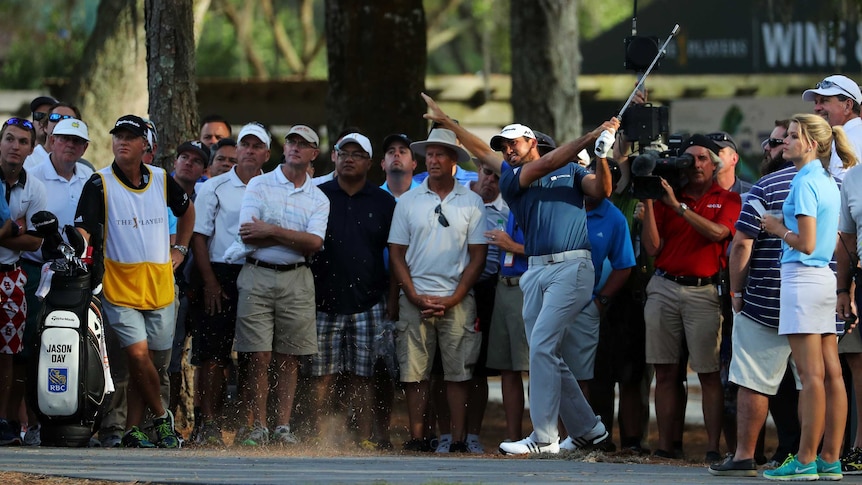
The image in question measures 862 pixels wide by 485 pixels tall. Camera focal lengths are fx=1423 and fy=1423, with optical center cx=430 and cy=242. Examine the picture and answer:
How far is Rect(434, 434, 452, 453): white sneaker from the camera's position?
1077cm

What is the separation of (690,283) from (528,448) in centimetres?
177

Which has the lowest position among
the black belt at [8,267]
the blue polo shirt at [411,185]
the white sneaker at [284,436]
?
the white sneaker at [284,436]

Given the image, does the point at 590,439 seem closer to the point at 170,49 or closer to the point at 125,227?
the point at 125,227

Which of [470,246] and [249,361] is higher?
[470,246]

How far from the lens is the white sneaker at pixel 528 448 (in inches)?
392

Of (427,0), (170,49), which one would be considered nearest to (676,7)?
(170,49)

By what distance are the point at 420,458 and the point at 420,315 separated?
1.42 m

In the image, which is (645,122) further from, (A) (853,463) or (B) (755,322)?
(A) (853,463)

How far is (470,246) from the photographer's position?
10859mm

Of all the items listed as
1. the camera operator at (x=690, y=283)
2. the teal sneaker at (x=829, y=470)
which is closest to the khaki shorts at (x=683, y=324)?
the camera operator at (x=690, y=283)

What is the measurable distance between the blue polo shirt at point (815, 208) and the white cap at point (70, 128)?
536 centimetres

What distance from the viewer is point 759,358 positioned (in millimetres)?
8594

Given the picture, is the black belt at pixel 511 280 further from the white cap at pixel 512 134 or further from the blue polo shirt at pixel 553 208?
the white cap at pixel 512 134

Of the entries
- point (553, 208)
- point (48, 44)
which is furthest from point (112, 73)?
point (48, 44)
